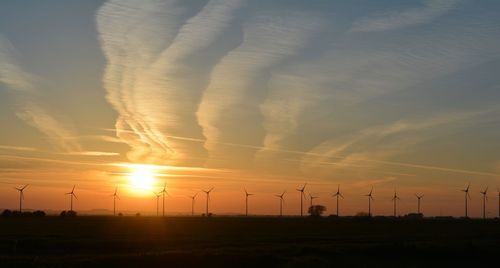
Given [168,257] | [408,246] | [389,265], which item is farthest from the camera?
[408,246]

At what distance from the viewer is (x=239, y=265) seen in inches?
2202

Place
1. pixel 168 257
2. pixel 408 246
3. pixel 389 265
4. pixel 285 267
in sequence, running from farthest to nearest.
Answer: pixel 408 246, pixel 389 265, pixel 168 257, pixel 285 267

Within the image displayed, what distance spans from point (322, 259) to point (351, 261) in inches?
146

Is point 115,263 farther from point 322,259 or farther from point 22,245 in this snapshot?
point 22,245

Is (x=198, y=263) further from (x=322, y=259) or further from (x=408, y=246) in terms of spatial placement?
(x=408, y=246)

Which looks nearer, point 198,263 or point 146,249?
point 198,263

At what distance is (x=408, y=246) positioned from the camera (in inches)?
2864

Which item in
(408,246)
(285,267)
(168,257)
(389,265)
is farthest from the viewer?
(408,246)

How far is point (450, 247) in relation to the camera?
74250mm

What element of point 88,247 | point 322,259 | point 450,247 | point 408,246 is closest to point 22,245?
point 88,247

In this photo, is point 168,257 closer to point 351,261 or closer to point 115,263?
point 115,263

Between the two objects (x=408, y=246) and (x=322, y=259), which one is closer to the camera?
(x=322, y=259)

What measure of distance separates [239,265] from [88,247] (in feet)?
85.1

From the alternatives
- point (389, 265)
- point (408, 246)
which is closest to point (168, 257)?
point (389, 265)
